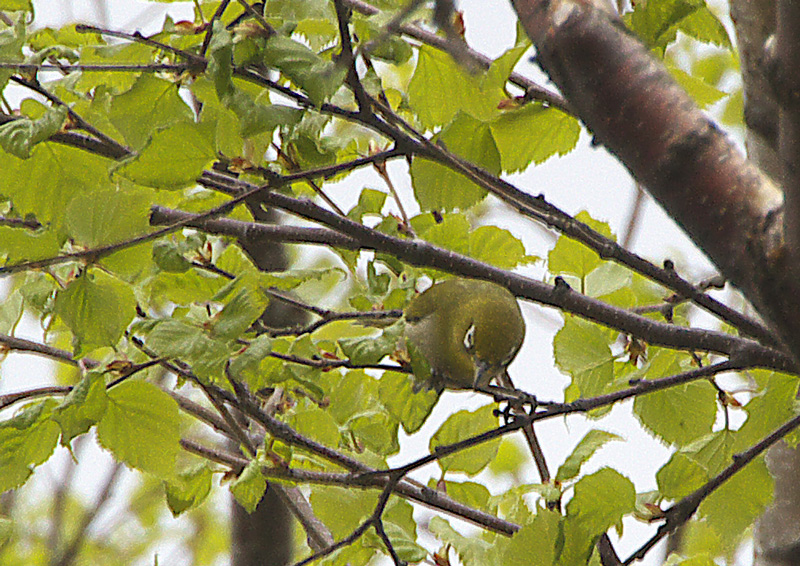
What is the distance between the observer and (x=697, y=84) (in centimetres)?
138

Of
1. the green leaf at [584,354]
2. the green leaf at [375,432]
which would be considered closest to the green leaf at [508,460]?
the green leaf at [375,432]

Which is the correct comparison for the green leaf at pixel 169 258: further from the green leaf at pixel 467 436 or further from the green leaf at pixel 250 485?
the green leaf at pixel 467 436

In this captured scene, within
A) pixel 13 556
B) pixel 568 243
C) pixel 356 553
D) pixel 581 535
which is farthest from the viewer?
pixel 13 556

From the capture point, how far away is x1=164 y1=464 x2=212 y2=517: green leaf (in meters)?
1.44

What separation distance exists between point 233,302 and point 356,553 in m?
0.48

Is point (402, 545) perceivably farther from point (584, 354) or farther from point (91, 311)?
point (91, 311)

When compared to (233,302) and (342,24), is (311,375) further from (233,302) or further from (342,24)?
(342,24)

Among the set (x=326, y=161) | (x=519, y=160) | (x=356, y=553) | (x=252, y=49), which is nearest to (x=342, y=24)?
(x=252, y=49)

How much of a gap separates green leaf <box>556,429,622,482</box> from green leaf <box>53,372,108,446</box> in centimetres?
63

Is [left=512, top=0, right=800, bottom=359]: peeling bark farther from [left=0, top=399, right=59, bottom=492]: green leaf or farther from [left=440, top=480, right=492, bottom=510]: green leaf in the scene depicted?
[left=440, top=480, right=492, bottom=510]: green leaf

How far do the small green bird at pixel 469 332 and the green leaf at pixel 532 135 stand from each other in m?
0.33

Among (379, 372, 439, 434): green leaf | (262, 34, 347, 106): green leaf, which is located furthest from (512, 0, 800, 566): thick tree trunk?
(379, 372, 439, 434): green leaf

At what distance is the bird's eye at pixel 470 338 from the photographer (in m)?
1.58

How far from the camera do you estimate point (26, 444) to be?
1.20 meters
